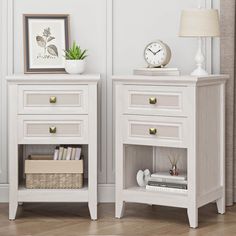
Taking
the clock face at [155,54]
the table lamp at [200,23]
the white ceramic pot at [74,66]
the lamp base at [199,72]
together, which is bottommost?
the lamp base at [199,72]

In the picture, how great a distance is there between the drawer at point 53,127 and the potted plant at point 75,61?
0.32 m

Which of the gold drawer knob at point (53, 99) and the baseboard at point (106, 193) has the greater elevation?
the gold drawer knob at point (53, 99)

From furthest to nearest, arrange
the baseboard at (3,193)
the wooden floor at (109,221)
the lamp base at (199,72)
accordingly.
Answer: the baseboard at (3,193) → the lamp base at (199,72) → the wooden floor at (109,221)

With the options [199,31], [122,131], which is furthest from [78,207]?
[199,31]

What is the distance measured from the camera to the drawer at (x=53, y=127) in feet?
13.2

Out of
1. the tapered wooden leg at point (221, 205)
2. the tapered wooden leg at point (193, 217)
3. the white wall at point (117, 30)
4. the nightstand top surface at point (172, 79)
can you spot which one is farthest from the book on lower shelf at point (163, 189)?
the white wall at point (117, 30)

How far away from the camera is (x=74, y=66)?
4172mm

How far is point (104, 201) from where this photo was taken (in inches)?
177

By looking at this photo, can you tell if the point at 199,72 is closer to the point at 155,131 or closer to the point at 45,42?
the point at 155,131

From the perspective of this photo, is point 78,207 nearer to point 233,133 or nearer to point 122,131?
point 122,131

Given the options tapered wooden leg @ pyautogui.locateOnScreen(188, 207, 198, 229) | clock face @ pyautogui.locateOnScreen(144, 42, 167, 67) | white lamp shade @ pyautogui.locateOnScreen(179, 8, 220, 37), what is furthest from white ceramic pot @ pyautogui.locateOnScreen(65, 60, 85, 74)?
tapered wooden leg @ pyautogui.locateOnScreen(188, 207, 198, 229)

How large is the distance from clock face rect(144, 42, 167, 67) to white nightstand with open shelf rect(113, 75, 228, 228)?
8.7 inches

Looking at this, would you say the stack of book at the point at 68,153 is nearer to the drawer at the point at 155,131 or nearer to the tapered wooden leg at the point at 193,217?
the drawer at the point at 155,131

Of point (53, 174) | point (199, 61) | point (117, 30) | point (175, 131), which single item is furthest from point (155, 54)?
point (53, 174)
